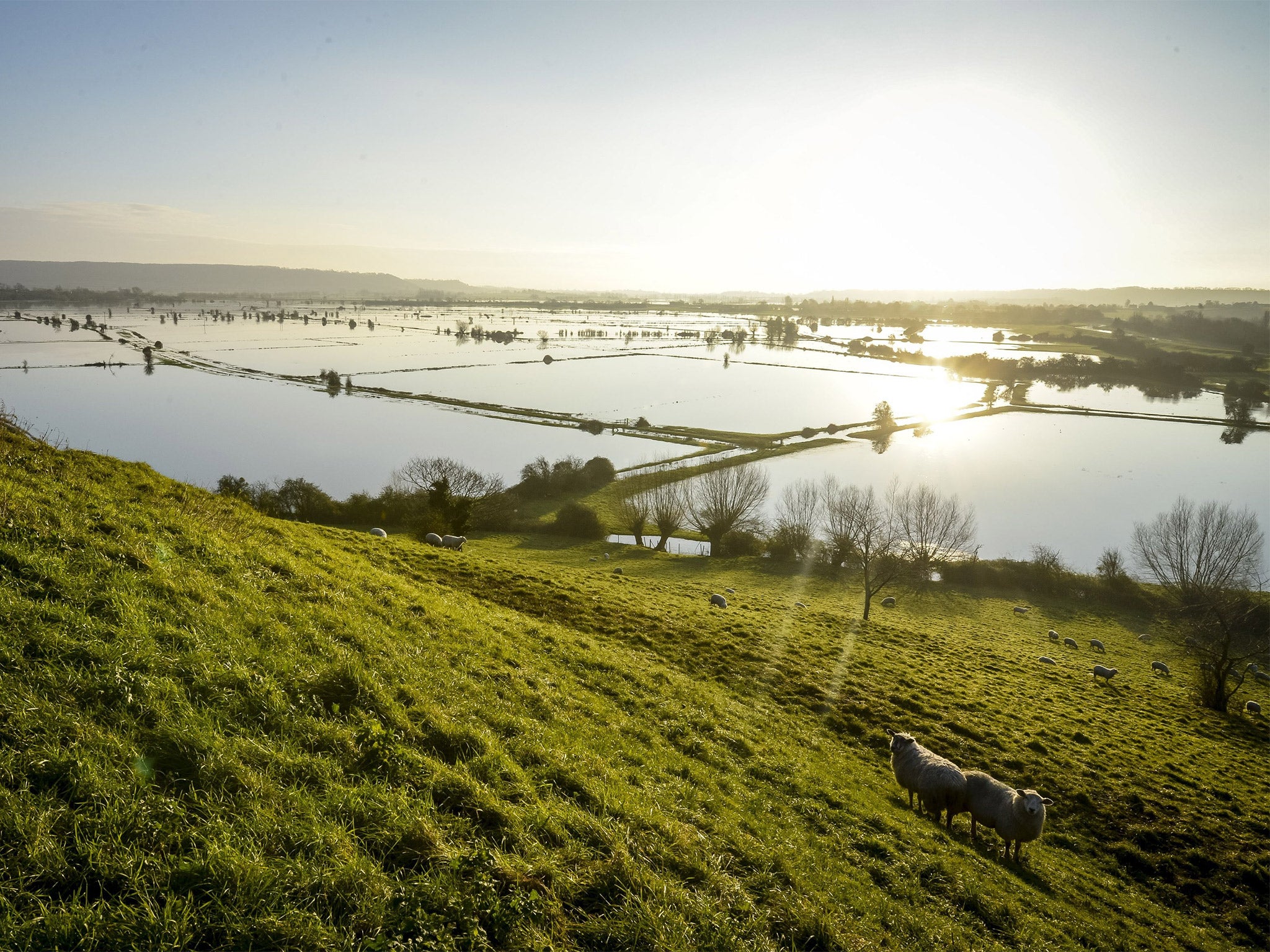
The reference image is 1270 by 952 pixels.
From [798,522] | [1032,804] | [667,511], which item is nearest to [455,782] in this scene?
[1032,804]

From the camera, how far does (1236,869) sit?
527 inches

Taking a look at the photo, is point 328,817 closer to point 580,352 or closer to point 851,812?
point 851,812

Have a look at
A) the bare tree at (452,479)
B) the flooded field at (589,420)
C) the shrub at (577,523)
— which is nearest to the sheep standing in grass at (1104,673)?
the flooded field at (589,420)

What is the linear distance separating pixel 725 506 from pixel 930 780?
1988 inches

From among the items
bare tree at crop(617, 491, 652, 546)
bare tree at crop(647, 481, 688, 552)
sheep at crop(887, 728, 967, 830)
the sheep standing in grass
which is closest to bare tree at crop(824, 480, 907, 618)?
the sheep standing in grass

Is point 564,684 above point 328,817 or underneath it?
underneath

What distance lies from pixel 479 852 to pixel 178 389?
143 m

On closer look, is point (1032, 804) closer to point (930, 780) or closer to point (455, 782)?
point (930, 780)

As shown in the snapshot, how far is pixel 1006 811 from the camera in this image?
38.2ft

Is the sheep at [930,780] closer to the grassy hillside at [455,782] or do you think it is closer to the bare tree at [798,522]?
the grassy hillside at [455,782]

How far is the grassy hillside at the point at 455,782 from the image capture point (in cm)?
497

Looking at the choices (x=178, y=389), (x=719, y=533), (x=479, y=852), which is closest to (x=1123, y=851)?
(x=479, y=852)

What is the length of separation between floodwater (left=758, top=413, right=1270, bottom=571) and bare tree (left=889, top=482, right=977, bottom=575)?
9.43m

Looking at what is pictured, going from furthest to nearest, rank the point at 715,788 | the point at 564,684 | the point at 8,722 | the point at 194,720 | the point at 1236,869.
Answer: the point at 1236,869 < the point at 564,684 < the point at 715,788 < the point at 194,720 < the point at 8,722
